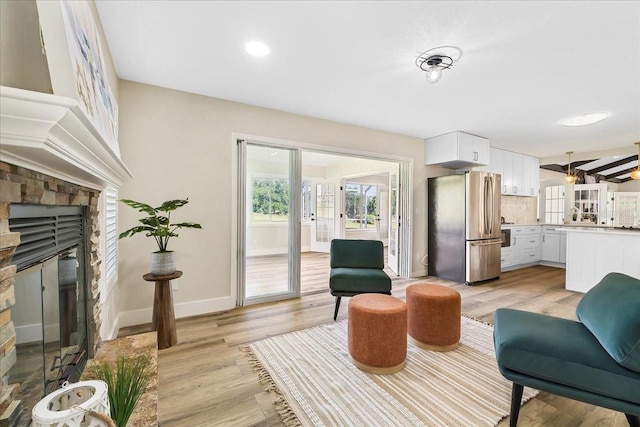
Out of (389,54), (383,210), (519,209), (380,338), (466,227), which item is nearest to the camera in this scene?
(380,338)

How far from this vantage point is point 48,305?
1.24 metres

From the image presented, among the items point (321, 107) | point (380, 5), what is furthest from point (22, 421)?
point (321, 107)

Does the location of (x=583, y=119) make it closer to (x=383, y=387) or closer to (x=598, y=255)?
(x=598, y=255)

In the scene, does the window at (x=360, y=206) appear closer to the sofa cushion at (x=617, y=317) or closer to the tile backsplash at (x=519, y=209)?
the tile backsplash at (x=519, y=209)

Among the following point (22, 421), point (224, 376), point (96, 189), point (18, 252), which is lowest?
point (224, 376)

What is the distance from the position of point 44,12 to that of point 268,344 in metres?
2.40

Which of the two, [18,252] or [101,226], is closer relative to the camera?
[18,252]

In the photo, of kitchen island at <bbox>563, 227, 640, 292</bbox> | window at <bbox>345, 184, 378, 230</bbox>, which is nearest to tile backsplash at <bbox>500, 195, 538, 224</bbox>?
kitchen island at <bbox>563, 227, 640, 292</bbox>

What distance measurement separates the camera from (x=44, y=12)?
829 millimetres

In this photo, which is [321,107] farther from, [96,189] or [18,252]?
[18,252]

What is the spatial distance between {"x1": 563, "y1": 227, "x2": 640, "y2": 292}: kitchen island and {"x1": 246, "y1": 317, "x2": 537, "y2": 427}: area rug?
2.87 meters

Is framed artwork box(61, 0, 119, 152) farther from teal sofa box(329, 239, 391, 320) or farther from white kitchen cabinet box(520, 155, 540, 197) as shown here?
white kitchen cabinet box(520, 155, 540, 197)

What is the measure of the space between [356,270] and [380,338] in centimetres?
110

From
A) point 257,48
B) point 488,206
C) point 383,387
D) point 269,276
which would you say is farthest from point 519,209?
point 257,48
